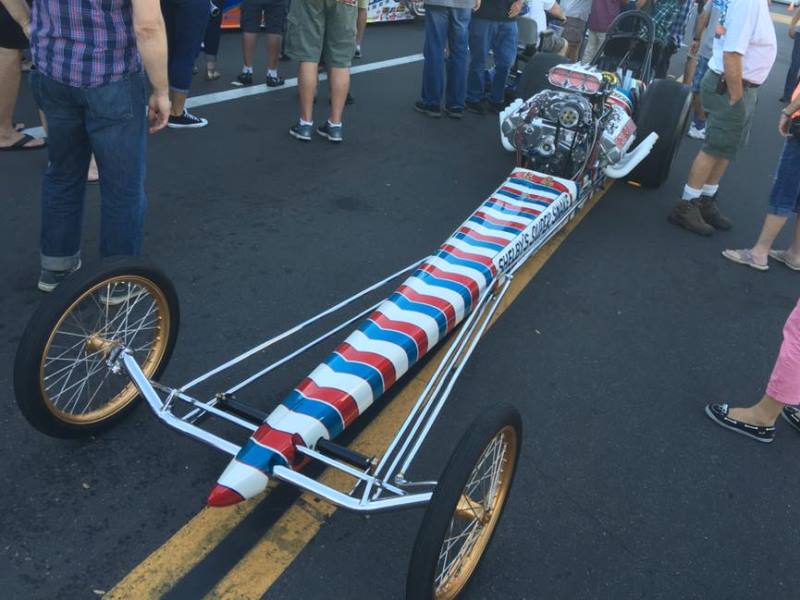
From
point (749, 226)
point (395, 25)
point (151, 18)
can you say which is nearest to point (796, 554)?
point (151, 18)

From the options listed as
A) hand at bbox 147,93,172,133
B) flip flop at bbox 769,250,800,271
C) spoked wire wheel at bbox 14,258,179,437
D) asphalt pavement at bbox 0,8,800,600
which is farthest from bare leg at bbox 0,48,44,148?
flip flop at bbox 769,250,800,271

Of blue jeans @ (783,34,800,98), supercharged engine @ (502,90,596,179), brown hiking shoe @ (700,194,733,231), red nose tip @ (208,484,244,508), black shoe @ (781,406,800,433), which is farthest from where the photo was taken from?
blue jeans @ (783,34,800,98)

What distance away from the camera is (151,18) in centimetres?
262

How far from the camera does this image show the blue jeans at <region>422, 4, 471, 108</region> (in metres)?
6.73

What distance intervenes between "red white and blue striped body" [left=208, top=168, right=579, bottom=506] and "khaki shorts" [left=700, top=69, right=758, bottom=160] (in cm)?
146

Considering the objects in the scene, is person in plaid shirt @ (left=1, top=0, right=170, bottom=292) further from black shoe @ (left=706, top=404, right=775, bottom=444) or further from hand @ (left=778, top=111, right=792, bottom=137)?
hand @ (left=778, top=111, right=792, bottom=137)

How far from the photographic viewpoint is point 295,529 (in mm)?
2340

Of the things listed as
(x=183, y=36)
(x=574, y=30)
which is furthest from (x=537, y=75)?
(x=574, y=30)

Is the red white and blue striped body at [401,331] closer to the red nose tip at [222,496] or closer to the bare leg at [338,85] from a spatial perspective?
the red nose tip at [222,496]

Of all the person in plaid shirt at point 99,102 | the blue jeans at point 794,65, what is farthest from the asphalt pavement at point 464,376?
the blue jeans at point 794,65

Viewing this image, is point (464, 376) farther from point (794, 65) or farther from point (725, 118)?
point (794, 65)

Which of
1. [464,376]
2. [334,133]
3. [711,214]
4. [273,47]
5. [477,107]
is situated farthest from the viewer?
[477,107]

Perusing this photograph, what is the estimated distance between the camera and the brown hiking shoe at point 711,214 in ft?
17.7

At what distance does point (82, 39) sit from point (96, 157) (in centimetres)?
49
